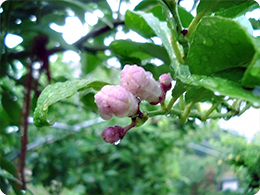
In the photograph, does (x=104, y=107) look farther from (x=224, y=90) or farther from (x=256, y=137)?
(x=256, y=137)

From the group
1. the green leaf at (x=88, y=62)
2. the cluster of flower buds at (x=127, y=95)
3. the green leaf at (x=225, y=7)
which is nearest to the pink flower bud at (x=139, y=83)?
the cluster of flower buds at (x=127, y=95)

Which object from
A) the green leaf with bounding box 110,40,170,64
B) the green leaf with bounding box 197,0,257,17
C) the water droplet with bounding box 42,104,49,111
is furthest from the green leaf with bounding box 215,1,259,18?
the water droplet with bounding box 42,104,49,111

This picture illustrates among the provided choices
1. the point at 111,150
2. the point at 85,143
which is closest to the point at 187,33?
the point at 85,143

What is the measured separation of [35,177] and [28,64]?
0.56 metres

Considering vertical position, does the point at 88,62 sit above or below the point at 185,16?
below

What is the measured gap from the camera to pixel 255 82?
0.25 metres

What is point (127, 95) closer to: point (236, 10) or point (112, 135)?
point (112, 135)

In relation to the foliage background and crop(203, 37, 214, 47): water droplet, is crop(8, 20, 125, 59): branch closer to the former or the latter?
the foliage background

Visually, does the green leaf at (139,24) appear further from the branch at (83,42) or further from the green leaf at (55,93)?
the branch at (83,42)

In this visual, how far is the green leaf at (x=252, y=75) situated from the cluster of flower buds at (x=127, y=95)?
0.30ft

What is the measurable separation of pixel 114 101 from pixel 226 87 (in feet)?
0.31

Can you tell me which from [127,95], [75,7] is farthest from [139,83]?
[75,7]

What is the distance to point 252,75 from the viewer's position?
0.24 metres

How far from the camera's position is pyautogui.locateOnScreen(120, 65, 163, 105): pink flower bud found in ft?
0.98
